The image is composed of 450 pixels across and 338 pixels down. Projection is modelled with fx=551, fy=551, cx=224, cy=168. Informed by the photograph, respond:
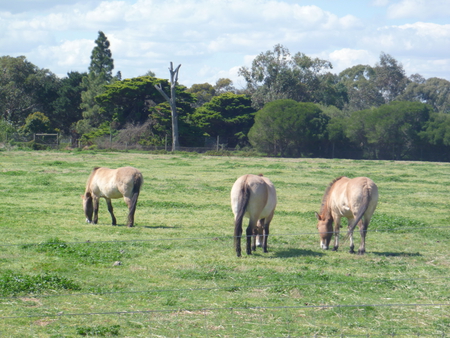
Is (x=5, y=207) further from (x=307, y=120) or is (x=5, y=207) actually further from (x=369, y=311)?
(x=307, y=120)

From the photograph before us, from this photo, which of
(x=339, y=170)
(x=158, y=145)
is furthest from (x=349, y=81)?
(x=339, y=170)

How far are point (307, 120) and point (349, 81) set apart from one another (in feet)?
145

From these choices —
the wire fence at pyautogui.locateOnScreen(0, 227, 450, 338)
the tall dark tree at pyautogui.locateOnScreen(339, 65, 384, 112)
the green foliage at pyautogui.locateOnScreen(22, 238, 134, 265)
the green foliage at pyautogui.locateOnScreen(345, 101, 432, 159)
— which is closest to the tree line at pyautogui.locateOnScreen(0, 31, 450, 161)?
the green foliage at pyautogui.locateOnScreen(345, 101, 432, 159)

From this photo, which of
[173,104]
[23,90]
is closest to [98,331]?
[173,104]

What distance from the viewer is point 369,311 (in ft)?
23.3

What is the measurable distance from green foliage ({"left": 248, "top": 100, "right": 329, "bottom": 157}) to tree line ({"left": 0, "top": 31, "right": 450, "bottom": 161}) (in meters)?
0.10

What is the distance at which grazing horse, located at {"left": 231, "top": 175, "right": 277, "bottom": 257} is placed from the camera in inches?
414

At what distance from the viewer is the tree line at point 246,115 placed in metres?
52.8

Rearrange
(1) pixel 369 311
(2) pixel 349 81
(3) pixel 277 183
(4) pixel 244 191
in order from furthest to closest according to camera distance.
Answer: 1. (2) pixel 349 81
2. (3) pixel 277 183
3. (4) pixel 244 191
4. (1) pixel 369 311

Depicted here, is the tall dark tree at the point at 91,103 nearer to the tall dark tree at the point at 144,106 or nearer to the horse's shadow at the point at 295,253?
the tall dark tree at the point at 144,106

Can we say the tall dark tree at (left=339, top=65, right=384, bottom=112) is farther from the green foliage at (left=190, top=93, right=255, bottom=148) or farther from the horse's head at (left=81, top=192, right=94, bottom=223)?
the horse's head at (left=81, top=192, right=94, bottom=223)

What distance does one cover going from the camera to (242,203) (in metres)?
10.5

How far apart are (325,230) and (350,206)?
983 millimetres

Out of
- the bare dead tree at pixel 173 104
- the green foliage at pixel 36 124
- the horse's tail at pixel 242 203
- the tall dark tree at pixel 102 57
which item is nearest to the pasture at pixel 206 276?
the horse's tail at pixel 242 203
